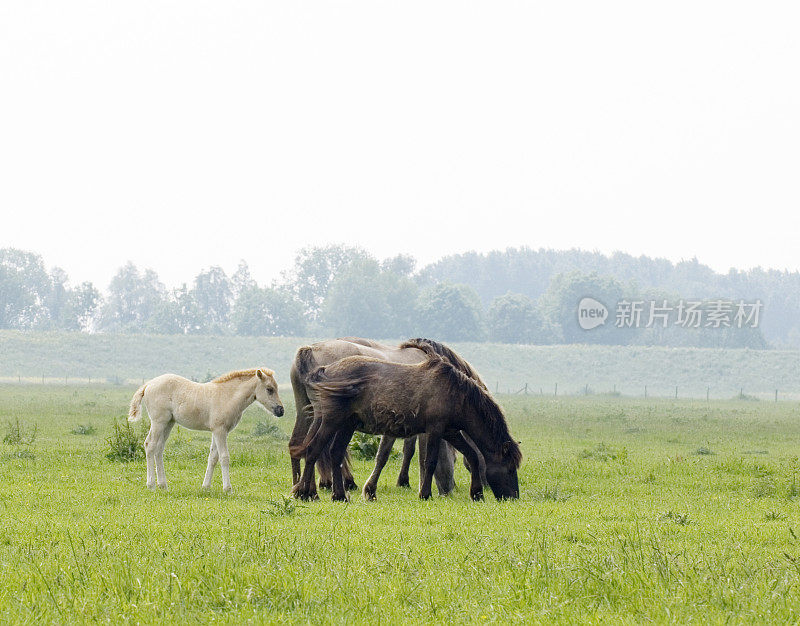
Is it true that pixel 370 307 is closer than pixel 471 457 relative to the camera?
No

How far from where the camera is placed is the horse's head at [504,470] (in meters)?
13.3

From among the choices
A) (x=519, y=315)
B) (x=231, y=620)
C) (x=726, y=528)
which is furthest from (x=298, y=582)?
(x=519, y=315)

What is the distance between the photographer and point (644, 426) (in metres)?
34.6

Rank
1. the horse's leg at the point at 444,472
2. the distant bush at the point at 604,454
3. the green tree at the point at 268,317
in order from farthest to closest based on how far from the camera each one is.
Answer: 1. the green tree at the point at 268,317
2. the distant bush at the point at 604,454
3. the horse's leg at the point at 444,472

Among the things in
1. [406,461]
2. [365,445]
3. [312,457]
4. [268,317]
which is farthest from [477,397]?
[268,317]

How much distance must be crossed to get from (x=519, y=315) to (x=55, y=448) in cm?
11584

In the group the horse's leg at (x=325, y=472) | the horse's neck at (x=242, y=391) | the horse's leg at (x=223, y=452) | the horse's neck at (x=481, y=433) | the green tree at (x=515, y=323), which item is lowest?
the green tree at (x=515, y=323)

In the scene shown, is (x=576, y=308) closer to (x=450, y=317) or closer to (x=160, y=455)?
(x=450, y=317)

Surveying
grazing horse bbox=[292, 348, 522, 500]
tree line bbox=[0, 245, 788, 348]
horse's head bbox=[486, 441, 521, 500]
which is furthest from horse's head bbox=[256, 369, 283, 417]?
tree line bbox=[0, 245, 788, 348]

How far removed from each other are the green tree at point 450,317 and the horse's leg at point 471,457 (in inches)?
4465

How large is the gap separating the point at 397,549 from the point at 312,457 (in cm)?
450

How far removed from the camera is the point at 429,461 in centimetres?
1326

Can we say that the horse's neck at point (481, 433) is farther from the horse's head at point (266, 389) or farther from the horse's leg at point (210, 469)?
the horse's leg at point (210, 469)

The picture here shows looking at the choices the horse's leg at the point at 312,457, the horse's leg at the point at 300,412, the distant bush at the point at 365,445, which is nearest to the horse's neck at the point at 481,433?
the horse's leg at the point at 312,457
